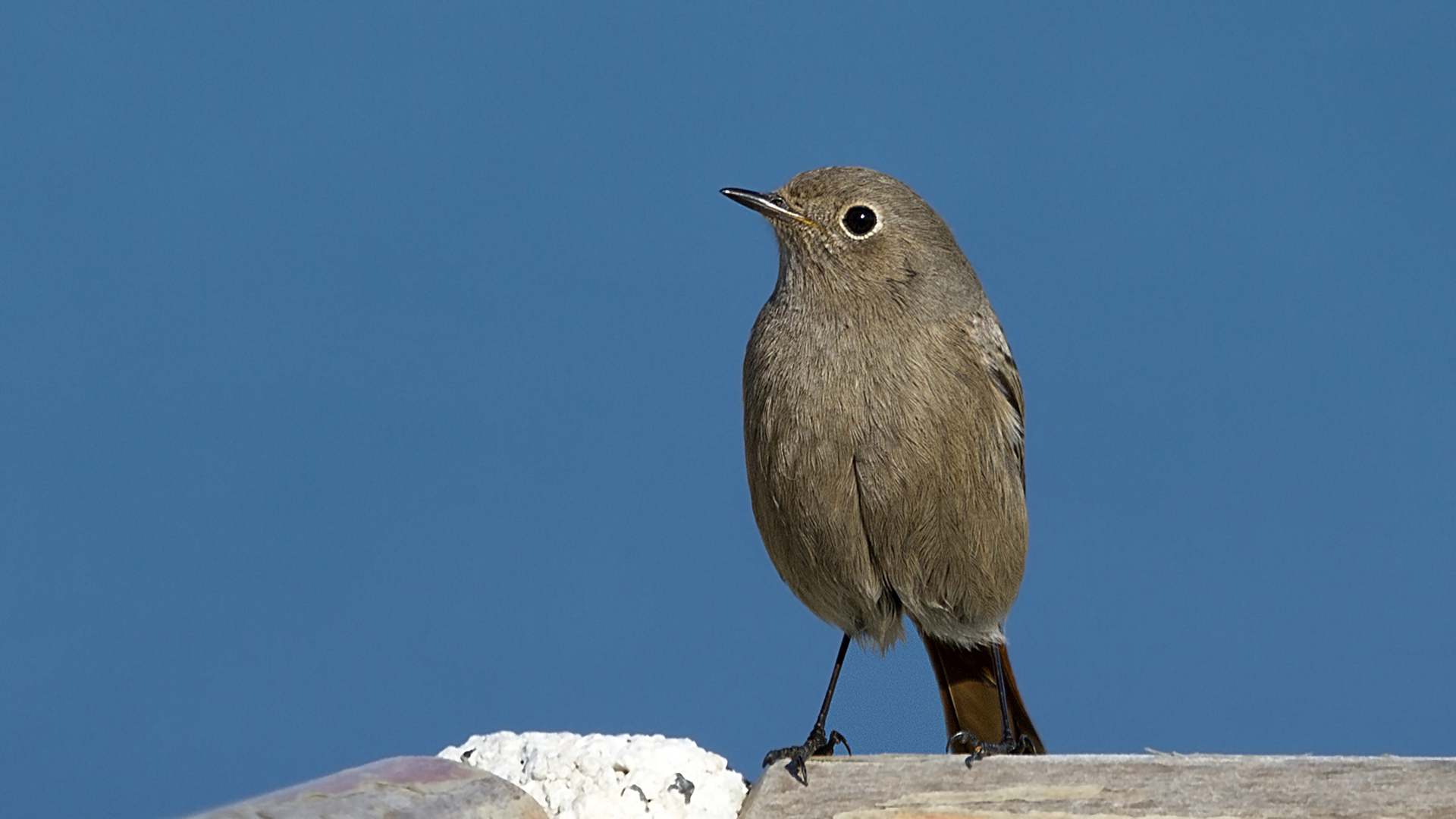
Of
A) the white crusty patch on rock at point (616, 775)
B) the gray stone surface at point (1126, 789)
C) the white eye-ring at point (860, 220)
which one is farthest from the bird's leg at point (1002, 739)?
the white eye-ring at point (860, 220)

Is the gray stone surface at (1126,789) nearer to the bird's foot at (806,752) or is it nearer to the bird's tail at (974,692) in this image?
the bird's foot at (806,752)

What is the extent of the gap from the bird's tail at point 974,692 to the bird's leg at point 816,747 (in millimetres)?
244

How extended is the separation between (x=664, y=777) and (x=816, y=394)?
1.27 m

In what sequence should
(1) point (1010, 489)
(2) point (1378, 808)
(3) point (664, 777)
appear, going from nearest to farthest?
(2) point (1378, 808) < (3) point (664, 777) < (1) point (1010, 489)

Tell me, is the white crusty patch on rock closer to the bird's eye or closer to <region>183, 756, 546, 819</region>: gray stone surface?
<region>183, 756, 546, 819</region>: gray stone surface

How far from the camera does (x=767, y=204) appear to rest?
16.0ft

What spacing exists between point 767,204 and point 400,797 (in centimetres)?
226

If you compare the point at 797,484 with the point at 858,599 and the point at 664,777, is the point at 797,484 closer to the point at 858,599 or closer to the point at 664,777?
the point at 858,599

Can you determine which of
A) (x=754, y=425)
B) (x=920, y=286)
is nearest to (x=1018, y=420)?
(x=920, y=286)

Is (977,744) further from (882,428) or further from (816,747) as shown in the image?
(882,428)

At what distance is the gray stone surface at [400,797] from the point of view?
11.4ft

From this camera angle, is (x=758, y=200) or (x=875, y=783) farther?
(x=758, y=200)

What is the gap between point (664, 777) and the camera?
410 centimetres

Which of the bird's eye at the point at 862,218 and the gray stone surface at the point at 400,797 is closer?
the gray stone surface at the point at 400,797
